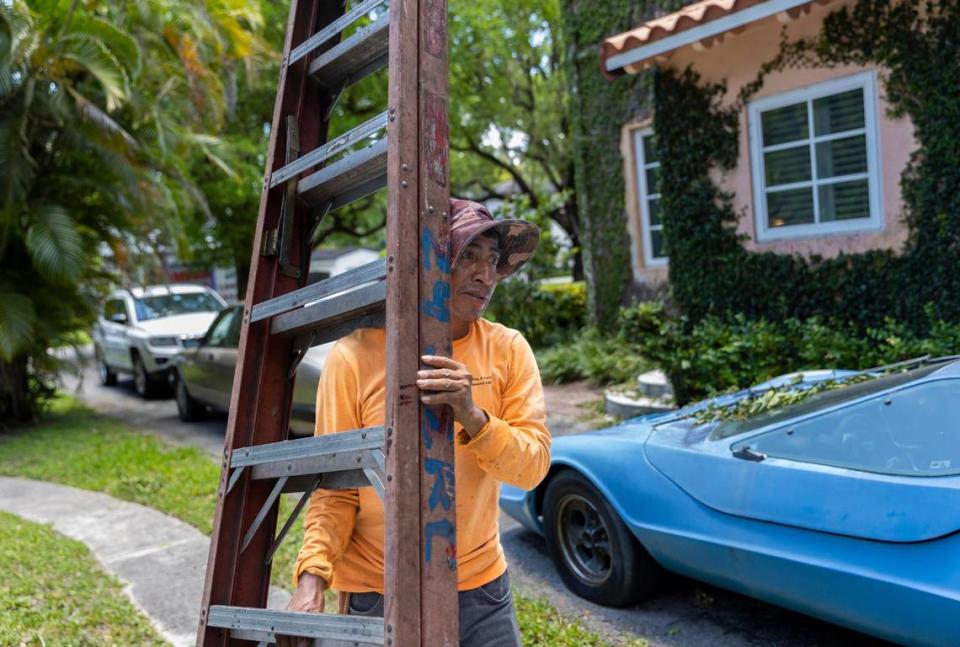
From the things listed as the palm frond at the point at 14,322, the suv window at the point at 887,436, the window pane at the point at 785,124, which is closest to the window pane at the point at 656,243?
the window pane at the point at 785,124

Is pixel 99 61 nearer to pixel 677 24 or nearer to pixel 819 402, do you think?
pixel 677 24

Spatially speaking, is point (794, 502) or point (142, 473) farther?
point (142, 473)

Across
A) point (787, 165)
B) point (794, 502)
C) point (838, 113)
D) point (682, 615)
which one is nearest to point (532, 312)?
point (787, 165)

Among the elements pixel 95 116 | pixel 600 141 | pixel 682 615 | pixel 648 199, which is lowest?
pixel 682 615

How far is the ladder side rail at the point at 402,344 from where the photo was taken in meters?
1.73

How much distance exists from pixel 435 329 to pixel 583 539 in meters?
2.82

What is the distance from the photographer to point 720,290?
27.5ft

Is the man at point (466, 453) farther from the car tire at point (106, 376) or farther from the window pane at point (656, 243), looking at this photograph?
the car tire at point (106, 376)

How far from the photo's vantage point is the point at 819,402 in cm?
378

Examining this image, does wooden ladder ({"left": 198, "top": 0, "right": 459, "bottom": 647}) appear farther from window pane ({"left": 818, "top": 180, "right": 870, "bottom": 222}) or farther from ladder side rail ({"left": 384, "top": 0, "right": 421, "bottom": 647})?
window pane ({"left": 818, "top": 180, "right": 870, "bottom": 222})

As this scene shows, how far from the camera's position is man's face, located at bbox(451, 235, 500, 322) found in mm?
2055

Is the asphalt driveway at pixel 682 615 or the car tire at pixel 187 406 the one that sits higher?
the car tire at pixel 187 406

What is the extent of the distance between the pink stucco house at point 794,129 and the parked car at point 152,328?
8280 millimetres

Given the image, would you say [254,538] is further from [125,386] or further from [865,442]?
[125,386]
